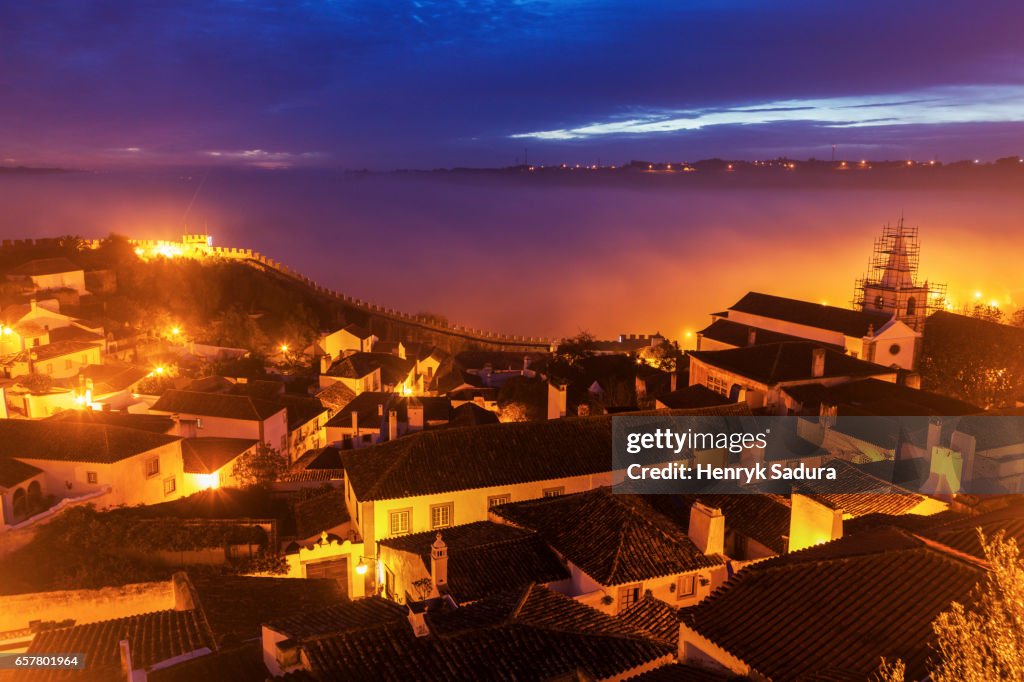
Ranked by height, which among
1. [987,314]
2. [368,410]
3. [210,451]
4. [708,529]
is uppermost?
[708,529]

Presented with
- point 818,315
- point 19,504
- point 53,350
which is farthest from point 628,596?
point 53,350

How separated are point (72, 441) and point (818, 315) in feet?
75.6

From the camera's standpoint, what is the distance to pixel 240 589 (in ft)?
34.1

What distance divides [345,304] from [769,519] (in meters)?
39.7

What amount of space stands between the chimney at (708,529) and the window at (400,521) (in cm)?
489

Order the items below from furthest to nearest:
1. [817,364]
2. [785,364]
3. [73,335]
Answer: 1. [73,335]
2. [785,364]
3. [817,364]

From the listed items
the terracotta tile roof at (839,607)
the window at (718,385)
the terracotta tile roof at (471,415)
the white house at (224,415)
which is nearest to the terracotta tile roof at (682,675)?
the terracotta tile roof at (839,607)

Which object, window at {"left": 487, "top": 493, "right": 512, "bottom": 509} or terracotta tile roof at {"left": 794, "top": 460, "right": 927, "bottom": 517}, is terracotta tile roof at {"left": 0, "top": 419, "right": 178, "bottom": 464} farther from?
terracotta tile roof at {"left": 794, "top": 460, "right": 927, "bottom": 517}

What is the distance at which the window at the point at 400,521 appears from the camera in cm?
1252

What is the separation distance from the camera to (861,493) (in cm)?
1055

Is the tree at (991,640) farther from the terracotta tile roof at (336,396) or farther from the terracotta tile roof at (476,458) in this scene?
the terracotta tile roof at (336,396)

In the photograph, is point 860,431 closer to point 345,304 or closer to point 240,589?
point 240,589

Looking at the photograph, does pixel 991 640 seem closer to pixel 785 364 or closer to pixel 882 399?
pixel 882 399

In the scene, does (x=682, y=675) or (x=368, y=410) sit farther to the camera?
(x=368, y=410)
